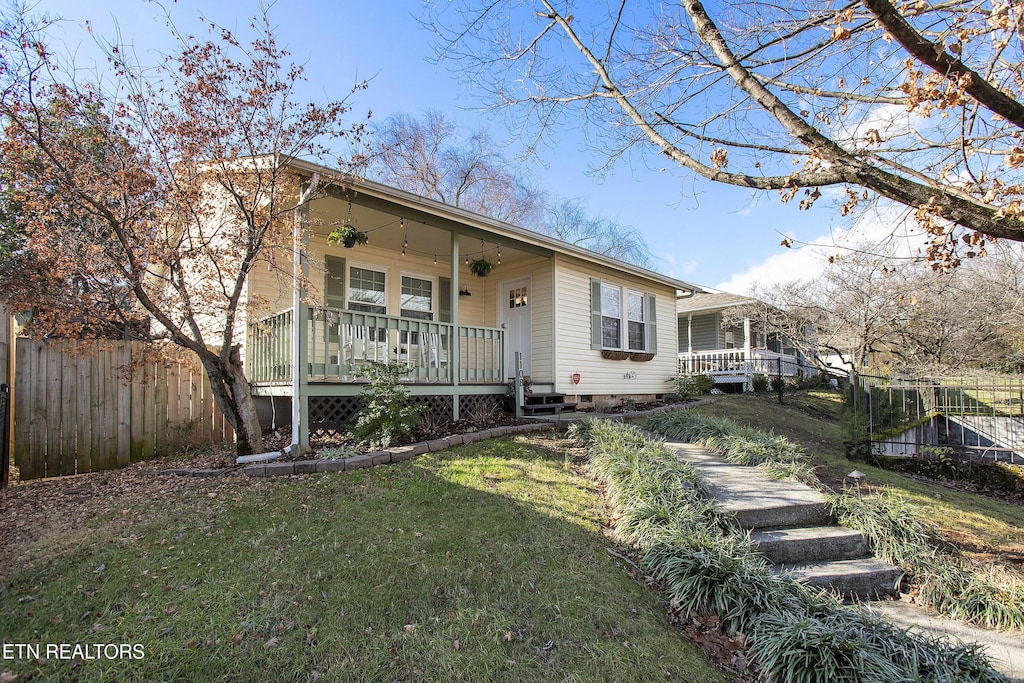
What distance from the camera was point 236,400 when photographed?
19.0ft

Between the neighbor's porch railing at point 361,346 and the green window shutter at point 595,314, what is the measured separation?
2.67 metres

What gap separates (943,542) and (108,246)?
888 centimetres

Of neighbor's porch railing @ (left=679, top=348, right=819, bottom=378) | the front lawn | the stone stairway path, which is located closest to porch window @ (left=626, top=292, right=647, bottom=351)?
the front lawn

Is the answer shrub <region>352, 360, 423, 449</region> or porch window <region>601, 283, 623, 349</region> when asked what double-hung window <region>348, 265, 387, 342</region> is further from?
porch window <region>601, 283, 623, 349</region>

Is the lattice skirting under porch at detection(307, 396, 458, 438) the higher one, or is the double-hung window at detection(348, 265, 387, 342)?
the double-hung window at detection(348, 265, 387, 342)

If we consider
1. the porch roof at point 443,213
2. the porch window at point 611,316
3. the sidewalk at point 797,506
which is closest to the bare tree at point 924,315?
the porch window at point 611,316

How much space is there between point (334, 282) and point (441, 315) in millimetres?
2321

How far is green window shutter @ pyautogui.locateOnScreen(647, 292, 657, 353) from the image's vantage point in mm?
11906

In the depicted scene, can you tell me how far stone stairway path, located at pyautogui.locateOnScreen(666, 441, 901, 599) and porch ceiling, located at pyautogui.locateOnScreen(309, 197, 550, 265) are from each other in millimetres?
5401

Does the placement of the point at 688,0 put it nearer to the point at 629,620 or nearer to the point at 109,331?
the point at 629,620

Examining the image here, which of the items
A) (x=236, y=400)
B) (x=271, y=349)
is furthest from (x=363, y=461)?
(x=271, y=349)

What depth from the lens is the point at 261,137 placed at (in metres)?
5.50

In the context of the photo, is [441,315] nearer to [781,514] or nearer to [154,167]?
[154,167]

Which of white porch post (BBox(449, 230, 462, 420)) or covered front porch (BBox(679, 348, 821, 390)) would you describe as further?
covered front porch (BBox(679, 348, 821, 390))
